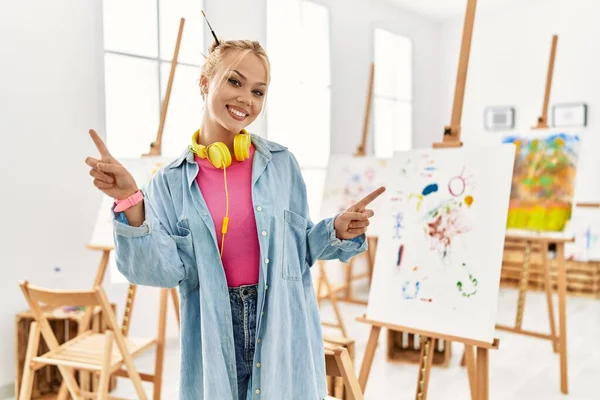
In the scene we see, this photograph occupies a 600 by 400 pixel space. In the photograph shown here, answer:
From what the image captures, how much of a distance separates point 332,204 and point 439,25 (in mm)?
3043

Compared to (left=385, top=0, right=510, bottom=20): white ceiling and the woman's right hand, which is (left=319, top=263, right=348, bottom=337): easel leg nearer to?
the woman's right hand

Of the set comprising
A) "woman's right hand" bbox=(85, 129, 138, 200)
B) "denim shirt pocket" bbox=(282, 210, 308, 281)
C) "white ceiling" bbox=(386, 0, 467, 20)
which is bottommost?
"denim shirt pocket" bbox=(282, 210, 308, 281)

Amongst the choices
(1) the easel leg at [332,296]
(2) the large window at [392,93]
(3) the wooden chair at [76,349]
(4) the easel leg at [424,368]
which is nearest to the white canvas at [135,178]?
(3) the wooden chair at [76,349]

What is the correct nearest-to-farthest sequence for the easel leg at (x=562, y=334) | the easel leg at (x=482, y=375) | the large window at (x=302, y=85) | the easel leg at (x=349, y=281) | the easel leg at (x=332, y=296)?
the easel leg at (x=482, y=375), the easel leg at (x=562, y=334), the easel leg at (x=332, y=296), the large window at (x=302, y=85), the easel leg at (x=349, y=281)

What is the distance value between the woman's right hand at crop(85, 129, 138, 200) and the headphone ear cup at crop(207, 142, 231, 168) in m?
0.25

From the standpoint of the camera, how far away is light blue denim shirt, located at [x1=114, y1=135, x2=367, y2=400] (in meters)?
1.25

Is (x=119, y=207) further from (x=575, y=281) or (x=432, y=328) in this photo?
(x=575, y=281)

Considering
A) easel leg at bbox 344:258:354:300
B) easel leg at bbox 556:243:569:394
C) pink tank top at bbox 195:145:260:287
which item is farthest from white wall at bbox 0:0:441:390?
easel leg at bbox 556:243:569:394

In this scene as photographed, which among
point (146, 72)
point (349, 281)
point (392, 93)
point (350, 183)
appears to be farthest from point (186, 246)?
point (392, 93)

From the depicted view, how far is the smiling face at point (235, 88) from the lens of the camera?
1.30 meters

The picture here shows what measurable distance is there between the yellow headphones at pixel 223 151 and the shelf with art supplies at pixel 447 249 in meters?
1.09

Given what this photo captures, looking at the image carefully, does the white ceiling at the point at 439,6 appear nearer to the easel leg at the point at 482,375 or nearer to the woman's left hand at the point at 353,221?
the easel leg at the point at 482,375

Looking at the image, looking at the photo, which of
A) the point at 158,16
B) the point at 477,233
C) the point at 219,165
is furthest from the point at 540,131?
the point at 219,165

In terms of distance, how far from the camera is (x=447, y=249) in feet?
7.13
